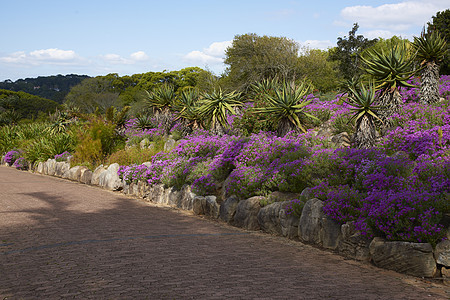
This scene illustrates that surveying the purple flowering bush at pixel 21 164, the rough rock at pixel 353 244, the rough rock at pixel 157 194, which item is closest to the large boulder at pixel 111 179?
the rough rock at pixel 157 194

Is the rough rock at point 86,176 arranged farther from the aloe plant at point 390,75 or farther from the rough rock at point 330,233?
the rough rock at point 330,233

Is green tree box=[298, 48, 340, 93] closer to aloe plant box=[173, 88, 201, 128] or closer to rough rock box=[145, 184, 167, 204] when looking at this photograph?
aloe plant box=[173, 88, 201, 128]

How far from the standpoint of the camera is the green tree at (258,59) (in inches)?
1432

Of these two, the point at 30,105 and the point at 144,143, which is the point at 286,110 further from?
the point at 30,105

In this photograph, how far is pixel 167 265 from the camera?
5.68 m

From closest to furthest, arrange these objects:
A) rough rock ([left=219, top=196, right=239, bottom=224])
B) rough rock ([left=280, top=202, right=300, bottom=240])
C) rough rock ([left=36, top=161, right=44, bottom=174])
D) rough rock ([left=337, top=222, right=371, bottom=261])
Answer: rough rock ([left=337, top=222, right=371, bottom=261]) < rough rock ([left=280, top=202, right=300, bottom=240]) < rough rock ([left=219, top=196, right=239, bottom=224]) < rough rock ([left=36, top=161, right=44, bottom=174])

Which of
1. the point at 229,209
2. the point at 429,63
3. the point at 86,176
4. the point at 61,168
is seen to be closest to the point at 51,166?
the point at 61,168

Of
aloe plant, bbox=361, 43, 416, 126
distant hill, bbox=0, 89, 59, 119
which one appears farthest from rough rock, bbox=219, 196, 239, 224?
distant hill, bbox=0, 89, 59, 119

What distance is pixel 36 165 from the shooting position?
22391mm

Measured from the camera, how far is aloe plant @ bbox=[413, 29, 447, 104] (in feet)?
39.0

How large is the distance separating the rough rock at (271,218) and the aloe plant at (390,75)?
16.6 ft

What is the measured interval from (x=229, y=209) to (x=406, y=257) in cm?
464

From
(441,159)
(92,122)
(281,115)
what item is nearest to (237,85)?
(92,122)

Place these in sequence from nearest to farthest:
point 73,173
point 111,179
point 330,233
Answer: point 330,233
point 111,179
point 73,173
